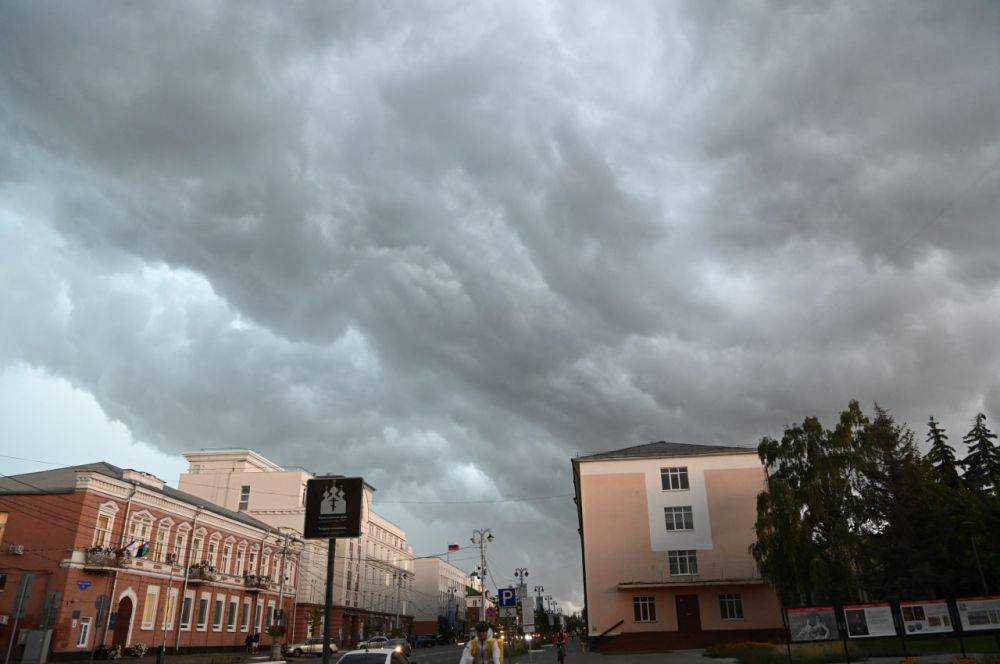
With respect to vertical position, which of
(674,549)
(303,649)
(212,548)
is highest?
(212,548)

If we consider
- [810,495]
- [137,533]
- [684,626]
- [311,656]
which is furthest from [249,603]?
[810,495]

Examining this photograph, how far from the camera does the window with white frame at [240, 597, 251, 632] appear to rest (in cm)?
5050

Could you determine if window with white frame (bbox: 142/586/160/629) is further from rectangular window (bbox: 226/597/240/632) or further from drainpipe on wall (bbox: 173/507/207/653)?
rectangular window (bbox: 226/597/240/632)

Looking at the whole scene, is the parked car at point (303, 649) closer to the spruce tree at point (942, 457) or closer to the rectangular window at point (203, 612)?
the rectangular window at point (203, 612)

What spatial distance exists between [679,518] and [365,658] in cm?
4085

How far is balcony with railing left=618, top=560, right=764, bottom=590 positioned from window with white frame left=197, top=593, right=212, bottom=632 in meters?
29.3

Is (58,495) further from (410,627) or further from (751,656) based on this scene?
(410,627)

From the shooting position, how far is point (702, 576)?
48.9 meters

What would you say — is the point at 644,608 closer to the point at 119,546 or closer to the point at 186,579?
the point at 186,579

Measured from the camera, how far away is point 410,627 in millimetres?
103500

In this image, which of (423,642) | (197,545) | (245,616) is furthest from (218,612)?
(423,642)

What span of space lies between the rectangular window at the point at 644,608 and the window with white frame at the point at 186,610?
3091cm

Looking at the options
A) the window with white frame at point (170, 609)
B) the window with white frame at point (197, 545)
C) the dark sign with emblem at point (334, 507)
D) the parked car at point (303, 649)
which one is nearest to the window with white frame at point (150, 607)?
the window with white frame at point (170, 609)

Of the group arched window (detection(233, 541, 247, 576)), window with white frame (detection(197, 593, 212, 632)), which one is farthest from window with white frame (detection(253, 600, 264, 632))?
window with white frame (detection(197, 593, 212, 632))
